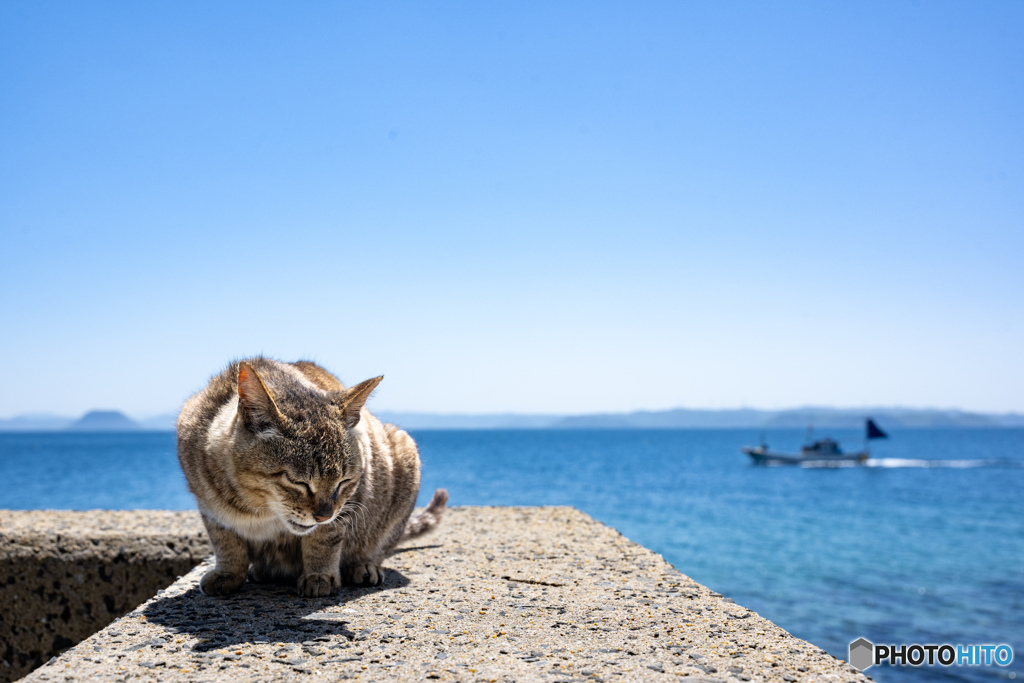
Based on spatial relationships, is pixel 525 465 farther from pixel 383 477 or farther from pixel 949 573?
pixel 383 477

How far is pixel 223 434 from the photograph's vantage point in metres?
3.03

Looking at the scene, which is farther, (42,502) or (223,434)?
(42,502)

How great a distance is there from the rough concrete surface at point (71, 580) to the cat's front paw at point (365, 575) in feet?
5.71

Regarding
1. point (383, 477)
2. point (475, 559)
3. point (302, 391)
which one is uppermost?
point (302, 391)

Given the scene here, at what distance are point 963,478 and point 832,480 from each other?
10.8 metres

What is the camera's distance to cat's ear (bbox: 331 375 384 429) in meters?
3.04

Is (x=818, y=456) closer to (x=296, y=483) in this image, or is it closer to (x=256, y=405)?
(x=296, y=483)

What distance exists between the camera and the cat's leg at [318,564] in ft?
A: 10.8

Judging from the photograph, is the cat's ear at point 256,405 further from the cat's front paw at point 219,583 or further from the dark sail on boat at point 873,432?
the dark sail on boat at point 873,432

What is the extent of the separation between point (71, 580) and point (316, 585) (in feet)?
7.93

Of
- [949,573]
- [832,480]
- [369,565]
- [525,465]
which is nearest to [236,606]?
[369,565]

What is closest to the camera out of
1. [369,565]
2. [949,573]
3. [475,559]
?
[369,565]

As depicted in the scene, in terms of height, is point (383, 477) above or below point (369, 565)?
above

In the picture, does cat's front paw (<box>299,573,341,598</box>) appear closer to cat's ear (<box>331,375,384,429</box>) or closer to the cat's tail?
cat's ear (<box>331,375,384,429</box>)
